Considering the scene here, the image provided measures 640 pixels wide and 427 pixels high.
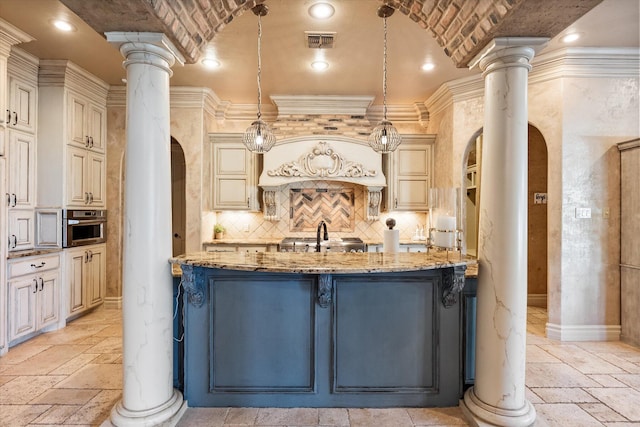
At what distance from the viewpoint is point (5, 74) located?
3305 millimetres

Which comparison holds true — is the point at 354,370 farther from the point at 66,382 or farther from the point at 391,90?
the point at 391,90

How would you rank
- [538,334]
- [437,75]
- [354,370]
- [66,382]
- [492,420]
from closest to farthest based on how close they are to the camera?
[492,420] < [354,370] < [66,382] < [538,334] < [437,75]

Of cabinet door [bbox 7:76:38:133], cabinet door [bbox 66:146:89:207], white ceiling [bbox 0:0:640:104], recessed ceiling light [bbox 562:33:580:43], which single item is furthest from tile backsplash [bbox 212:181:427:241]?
recessed ceiling light [bbox 562:33:580:43]

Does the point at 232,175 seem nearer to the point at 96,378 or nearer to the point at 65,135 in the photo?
the point at 65,135

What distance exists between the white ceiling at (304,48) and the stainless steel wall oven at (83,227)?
174 cm

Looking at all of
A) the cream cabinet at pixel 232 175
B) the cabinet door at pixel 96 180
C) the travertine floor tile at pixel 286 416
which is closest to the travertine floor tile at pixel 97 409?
the travertine floor tile at pixel 286 416

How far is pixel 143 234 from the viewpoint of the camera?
2105mm

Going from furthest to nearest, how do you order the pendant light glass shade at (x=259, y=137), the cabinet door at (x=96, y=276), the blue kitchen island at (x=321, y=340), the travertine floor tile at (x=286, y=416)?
the cabinet door at (x=96, y=276) < the pendant light glass shade at (x=259, y=137) < the blue kitchen island at (x=321, y=340) < the travertine floor tile at (x=286, y=416)

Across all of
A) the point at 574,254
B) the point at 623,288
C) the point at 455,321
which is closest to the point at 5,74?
the point at 455,321

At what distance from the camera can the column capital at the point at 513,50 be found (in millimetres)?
2104

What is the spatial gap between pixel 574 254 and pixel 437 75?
2537 mm

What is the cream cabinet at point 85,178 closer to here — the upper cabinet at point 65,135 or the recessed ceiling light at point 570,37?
the upper cabinet at point 65,135

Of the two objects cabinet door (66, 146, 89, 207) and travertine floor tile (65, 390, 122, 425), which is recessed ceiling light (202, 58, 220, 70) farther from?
travertine floor tile (65, 390, 122, 425)

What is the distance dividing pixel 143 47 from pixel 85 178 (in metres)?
3.05
